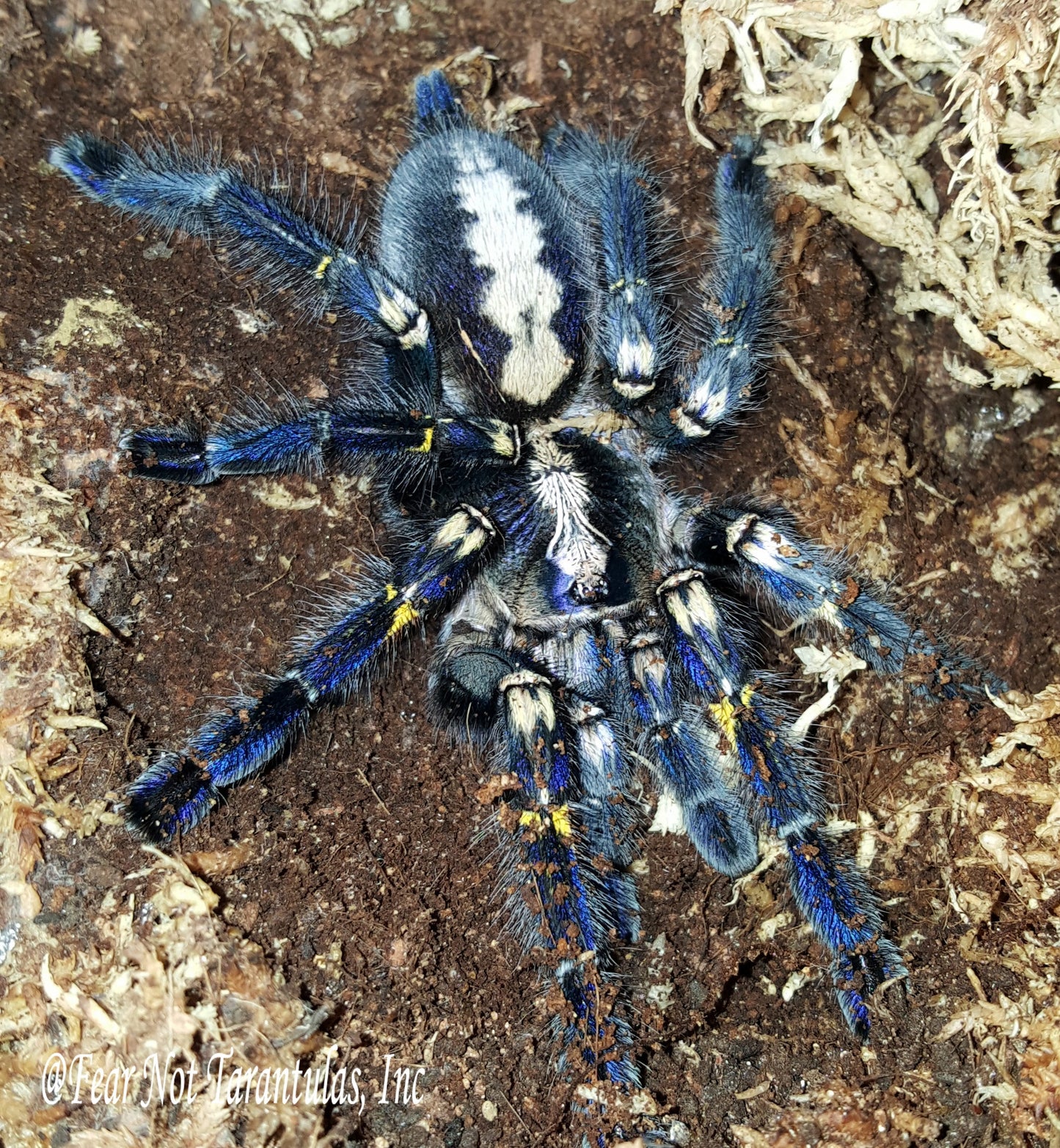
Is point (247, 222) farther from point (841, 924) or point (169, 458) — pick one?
point (841, 924)

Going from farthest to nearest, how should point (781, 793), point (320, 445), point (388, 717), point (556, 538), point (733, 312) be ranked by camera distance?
point (733, 312) → point (388, 717) → point (556, 538) → point (320, 445) → point (781, 793)

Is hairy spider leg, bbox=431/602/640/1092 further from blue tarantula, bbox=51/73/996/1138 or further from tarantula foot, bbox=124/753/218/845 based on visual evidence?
tarantula foot, bbox=124/753/218/845

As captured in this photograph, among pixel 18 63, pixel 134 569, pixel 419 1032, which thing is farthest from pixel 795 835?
pixel 18 63

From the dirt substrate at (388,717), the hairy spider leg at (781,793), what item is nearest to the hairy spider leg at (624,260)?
the dirt substrate at (388,717)

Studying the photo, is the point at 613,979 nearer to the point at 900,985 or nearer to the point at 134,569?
the point at 900,985

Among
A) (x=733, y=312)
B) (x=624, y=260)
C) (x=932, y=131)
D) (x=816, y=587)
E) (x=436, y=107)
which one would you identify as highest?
(x=932, y=131)

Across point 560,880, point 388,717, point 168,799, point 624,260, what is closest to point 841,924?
point 560,880

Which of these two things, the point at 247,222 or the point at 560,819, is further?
the point at 247,222
